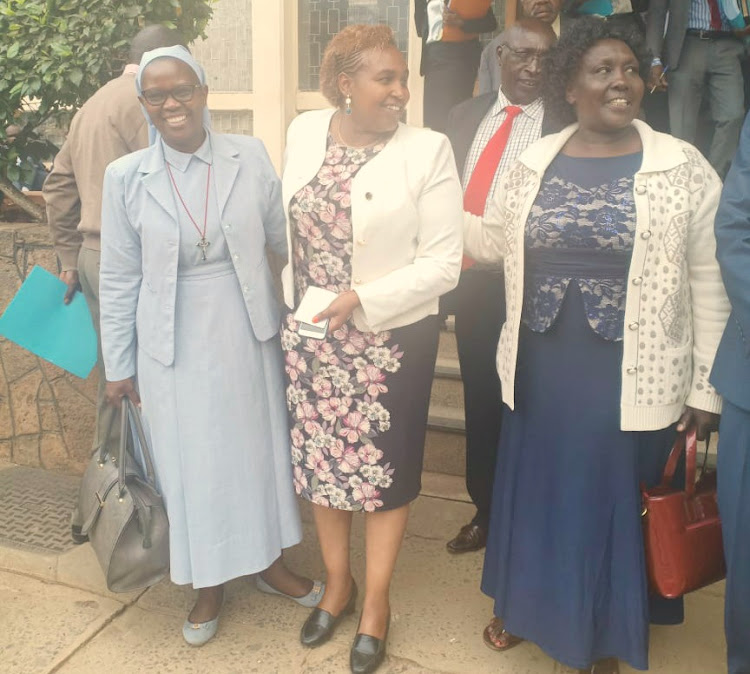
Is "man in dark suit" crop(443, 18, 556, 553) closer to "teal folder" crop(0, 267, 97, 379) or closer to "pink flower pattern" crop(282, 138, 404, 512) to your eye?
"pink flower pattern" crop(282, 138, 404, 512)

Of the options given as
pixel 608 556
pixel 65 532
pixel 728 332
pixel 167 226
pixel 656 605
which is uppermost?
pixel 167 226

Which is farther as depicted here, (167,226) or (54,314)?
(54,314)

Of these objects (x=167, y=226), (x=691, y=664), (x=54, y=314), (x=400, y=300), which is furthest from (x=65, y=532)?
(x=691, y=664)

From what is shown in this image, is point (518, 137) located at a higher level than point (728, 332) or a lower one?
higher

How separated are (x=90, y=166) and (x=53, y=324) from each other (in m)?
0.66

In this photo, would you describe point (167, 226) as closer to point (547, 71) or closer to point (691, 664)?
point (547, 71)

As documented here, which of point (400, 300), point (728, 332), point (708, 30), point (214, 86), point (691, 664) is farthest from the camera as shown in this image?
point (214, 86)

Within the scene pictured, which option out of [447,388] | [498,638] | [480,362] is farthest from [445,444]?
[498,638]

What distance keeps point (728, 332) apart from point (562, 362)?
1.55ft

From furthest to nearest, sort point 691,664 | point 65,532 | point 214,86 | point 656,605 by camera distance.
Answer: point 214,86 < point 65,532 < point 691,664 < point 656,605

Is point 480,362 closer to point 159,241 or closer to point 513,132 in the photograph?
point 513,132

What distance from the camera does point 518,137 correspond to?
2869 mm

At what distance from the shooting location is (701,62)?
431 cm

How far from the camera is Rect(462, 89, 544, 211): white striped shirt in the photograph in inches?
112
